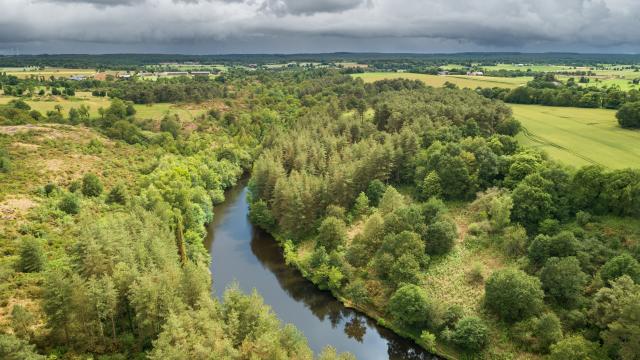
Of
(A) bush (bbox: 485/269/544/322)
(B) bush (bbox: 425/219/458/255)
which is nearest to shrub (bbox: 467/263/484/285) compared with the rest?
(A) bush (bbox: 485/269/544/322)

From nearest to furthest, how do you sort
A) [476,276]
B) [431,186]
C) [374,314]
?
[374,314] → [476,276] → [431,186]

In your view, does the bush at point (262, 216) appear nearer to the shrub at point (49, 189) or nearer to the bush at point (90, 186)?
the bush at point (90, 186)

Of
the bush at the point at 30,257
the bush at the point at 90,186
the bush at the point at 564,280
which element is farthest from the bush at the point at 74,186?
the bush at the point at 564,280

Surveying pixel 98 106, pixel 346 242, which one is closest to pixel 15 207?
pixel 346 242

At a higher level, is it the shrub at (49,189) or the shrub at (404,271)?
the shrub at (49,189)

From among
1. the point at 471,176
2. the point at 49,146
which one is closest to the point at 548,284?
the point at 471,176

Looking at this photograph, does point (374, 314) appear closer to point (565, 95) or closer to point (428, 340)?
point (428, 340)
